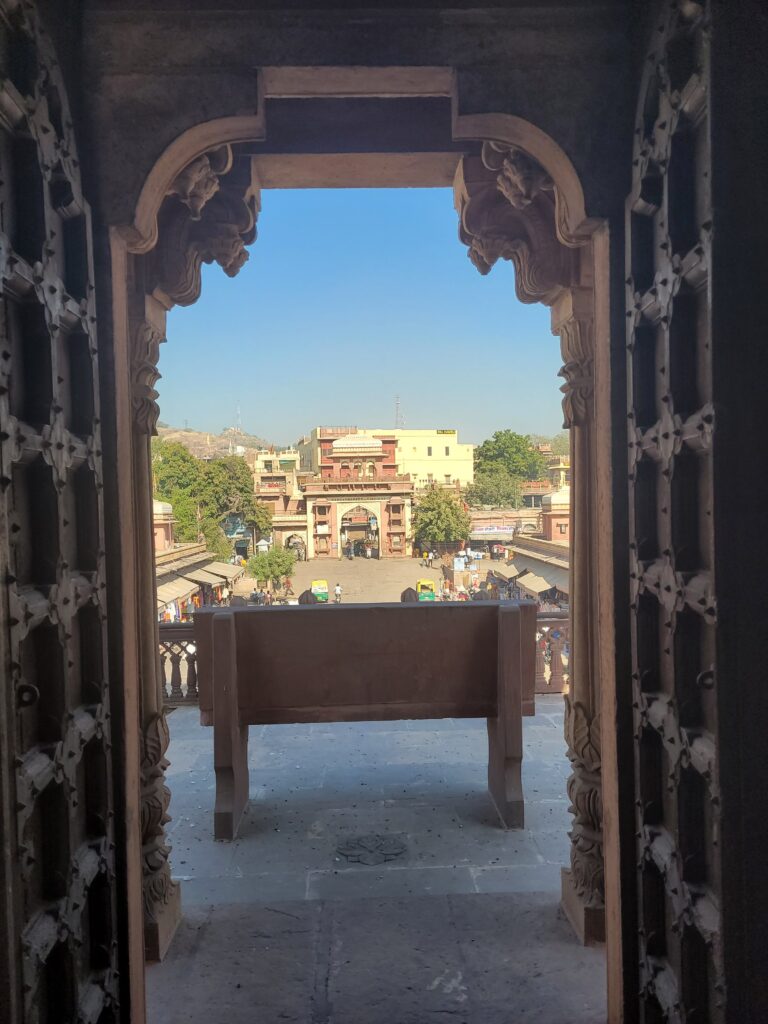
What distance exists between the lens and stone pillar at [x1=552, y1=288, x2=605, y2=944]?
3.39m

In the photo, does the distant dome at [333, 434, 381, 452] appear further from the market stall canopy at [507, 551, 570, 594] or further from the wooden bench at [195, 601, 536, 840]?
the wooden bench at [195, 601, 536, 840]

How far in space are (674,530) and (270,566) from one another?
31778 mm

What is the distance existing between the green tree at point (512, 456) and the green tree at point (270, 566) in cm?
2836

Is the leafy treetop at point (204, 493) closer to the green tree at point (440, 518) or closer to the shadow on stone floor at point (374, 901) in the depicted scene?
the green tree at point (440, 518)

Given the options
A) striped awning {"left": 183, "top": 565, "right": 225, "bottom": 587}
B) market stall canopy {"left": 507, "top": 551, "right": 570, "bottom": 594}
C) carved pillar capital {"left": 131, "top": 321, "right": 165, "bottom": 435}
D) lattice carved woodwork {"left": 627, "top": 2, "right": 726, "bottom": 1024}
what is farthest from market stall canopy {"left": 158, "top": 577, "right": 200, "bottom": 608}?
lattice carved woodwork {"left": 627, "top": 2, "right": 726, "bottom": 1024}

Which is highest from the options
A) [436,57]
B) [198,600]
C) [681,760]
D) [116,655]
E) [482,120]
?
[436,57]

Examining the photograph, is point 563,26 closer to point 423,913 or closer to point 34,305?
point 34,305

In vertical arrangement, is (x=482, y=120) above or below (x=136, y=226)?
above

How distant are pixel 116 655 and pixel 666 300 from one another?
1.97 metres

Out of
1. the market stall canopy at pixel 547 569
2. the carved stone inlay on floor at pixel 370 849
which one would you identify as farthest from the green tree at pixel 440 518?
the carved stone inlay on floor at pixel 370 849

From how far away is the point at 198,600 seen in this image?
2303cm

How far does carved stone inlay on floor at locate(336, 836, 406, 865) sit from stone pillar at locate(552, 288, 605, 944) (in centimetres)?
110

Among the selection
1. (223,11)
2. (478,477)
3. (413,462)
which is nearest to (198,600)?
(223,11)

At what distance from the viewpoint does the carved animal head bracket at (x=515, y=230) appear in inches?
137
